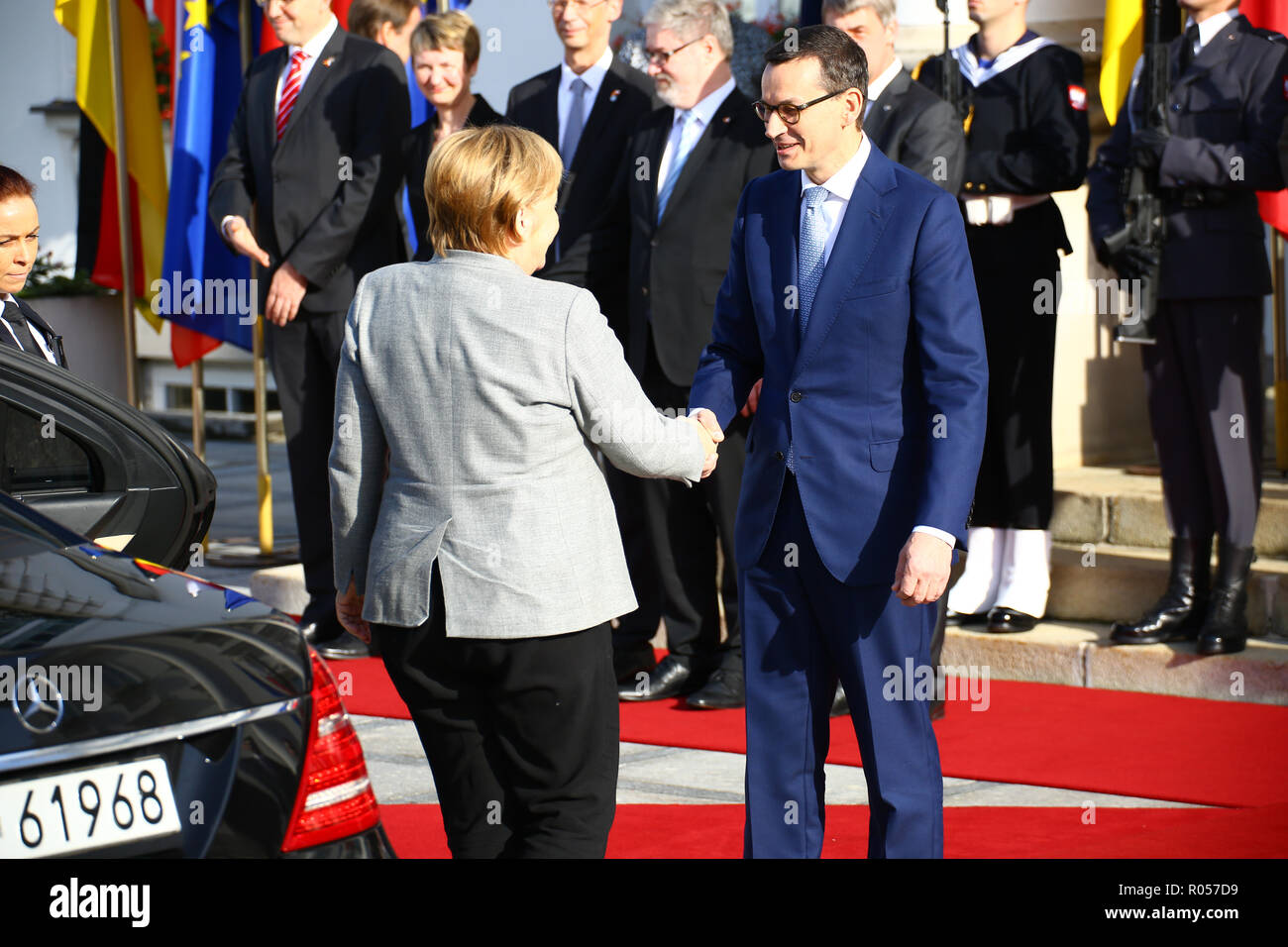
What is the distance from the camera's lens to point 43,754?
224cm

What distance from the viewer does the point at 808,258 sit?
3.64 metres

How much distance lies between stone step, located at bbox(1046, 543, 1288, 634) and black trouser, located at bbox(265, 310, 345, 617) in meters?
2.82

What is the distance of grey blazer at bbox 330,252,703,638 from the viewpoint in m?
3.08

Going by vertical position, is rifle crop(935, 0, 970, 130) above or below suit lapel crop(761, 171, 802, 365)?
above

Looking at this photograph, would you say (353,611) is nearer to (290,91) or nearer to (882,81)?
(882,81)

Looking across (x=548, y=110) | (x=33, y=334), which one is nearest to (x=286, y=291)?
(x=548, y=110)

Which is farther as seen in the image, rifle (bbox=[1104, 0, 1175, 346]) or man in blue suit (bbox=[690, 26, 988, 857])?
rifle (bbox=[1104, 0, 1175, 346])

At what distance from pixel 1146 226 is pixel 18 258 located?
3492 mm

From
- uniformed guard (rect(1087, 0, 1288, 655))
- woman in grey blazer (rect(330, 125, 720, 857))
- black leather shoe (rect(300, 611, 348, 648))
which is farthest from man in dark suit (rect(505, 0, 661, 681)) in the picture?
woman in grey blazer (rect(330, 125, 720, 857))

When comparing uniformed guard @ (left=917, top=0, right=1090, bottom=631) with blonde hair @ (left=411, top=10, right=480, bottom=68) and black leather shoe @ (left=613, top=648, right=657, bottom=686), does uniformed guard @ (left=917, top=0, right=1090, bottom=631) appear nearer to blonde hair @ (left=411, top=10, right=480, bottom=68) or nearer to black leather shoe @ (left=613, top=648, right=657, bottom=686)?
black leather shoe @ (left=613, top=648, right=657, bottom=686)

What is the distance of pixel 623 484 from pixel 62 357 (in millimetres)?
2183

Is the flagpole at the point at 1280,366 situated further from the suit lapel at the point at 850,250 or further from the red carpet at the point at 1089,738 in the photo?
the suit lapel at the point at 850,250

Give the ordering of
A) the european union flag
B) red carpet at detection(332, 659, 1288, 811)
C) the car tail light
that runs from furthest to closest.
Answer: the european union flag
red carpet at detection(332, 659, 1288, 811)
the car tail light
